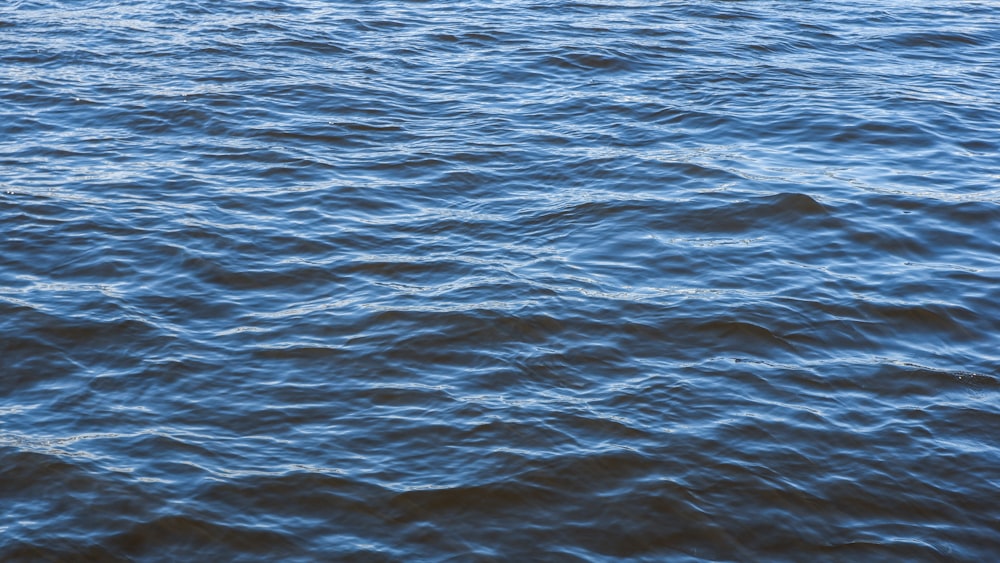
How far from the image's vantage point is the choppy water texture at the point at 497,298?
8.30 m

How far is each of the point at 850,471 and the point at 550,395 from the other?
237 cm

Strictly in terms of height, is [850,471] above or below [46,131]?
below

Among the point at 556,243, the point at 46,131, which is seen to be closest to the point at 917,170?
the point at 556,243

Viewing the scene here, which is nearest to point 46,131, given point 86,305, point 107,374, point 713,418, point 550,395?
point 86,305

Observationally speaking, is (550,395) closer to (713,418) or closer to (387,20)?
(713,418)

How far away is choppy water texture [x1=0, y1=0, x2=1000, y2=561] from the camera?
830 cm

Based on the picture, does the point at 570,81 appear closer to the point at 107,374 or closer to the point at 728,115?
the point at 728,115

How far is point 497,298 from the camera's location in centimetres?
1108

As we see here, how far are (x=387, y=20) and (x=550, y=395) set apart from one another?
12.2 meters

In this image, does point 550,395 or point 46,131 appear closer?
point 550,395

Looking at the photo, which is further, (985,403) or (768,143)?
(768,143)

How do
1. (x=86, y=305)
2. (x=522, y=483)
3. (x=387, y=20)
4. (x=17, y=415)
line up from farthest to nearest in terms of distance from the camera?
(x=387, y=20)
(x=86, y=305)
(x=17, y=415)
(x=522, y=483)

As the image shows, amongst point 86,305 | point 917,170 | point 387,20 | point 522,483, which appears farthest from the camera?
point 387,20

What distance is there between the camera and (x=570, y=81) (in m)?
17.3
